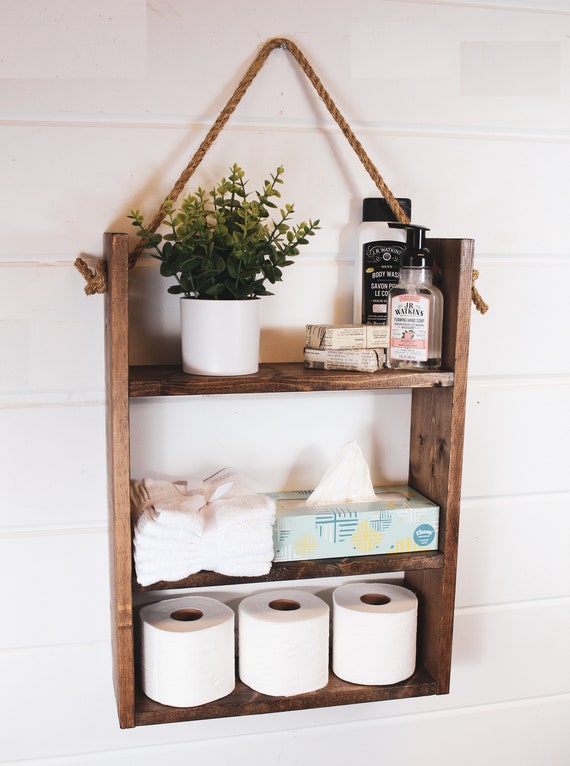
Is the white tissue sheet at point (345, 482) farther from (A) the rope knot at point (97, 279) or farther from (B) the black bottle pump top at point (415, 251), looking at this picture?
(A) the rope knot at point (97, 279)

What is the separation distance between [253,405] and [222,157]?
31cm

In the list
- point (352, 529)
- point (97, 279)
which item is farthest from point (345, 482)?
point (97, 279)

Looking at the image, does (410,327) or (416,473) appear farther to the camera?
(416,473)

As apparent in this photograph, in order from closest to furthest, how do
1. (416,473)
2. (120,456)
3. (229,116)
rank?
1. (120,456)
2. (229,116)
3. (416,473)

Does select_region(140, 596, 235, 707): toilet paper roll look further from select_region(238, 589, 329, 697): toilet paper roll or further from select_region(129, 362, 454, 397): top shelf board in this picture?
select_region(129, 362, 454, 397): top shelf board

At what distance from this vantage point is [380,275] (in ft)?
3.23

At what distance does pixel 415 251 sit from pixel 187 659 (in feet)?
1.75

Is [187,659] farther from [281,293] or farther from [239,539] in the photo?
[281,293]

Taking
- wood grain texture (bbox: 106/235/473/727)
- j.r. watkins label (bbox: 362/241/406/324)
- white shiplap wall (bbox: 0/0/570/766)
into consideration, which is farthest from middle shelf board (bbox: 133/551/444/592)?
j.r. watkins label (bbox: 362/241/406/324)

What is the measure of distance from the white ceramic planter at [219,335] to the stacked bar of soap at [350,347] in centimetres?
9

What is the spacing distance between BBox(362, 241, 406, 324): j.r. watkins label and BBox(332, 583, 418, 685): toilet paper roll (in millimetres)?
356

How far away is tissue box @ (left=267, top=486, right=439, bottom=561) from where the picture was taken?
0.94m

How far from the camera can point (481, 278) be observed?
42.5 inches

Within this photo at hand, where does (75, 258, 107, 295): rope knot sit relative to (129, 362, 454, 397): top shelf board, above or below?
above
